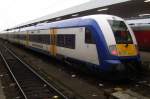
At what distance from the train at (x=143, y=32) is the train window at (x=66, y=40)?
17.9 feet

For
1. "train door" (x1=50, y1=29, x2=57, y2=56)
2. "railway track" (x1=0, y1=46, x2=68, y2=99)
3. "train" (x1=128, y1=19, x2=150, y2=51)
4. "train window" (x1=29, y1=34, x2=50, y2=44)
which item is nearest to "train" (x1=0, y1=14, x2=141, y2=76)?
"railway track" (x1=0, y1=46, x2=68, y2=99)

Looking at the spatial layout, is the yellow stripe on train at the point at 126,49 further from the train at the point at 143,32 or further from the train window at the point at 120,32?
the train at the point at 143,32

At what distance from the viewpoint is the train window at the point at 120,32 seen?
13855mm

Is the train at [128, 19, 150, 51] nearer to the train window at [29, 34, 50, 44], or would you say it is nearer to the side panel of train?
the side panel of train

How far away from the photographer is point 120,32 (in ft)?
46.3

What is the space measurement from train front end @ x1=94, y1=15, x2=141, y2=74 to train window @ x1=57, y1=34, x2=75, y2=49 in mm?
2914

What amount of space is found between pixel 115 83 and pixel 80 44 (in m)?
2.67

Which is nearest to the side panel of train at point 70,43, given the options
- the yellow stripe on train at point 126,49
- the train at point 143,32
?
the yellow stripe on train at point 126,49

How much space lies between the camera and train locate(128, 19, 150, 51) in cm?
2078

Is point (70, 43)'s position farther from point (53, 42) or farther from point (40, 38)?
point (40, 38)

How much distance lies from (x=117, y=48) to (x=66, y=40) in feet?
16.5

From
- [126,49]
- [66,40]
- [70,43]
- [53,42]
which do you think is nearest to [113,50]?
[126,49]

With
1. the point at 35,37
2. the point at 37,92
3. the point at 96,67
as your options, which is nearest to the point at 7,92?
the point at 37,92

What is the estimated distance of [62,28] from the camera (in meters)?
18.9
